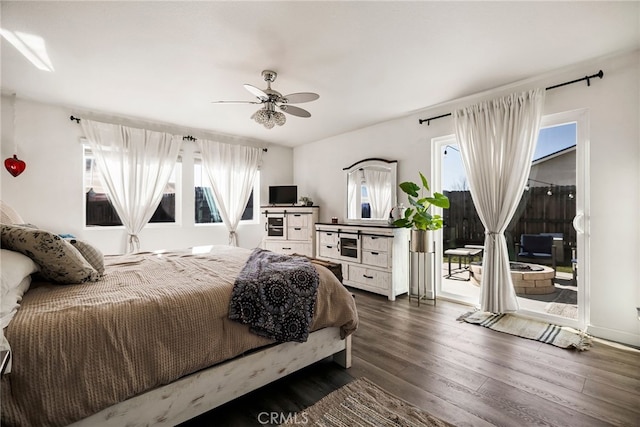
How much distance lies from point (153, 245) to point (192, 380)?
11.5ft

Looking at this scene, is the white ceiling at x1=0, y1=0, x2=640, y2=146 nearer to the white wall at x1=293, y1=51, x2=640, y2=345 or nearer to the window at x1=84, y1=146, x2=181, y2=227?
the white wall at x1=293, y1=51, x2=640, y2=345

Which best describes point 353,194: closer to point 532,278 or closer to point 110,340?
point 532,278

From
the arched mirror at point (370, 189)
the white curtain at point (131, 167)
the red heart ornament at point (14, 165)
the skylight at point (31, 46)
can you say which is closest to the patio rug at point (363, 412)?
the arched mirror at point (370, 189)

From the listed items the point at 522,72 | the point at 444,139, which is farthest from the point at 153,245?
the point at 522,72

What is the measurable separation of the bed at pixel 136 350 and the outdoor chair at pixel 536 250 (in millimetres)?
2615

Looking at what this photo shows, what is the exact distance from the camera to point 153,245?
172 inches

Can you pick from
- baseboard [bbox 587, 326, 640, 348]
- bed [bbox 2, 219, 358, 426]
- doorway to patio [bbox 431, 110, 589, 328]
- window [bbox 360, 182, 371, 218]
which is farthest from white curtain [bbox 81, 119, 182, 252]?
baseboard [bbox 587, 326, 640, 348]

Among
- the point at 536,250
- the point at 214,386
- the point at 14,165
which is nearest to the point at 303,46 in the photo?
the point at 214,386

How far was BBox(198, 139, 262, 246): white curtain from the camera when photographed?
4.84 m

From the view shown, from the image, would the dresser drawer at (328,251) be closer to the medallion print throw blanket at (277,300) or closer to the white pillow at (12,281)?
the medallion print throw blanket at (277,300)

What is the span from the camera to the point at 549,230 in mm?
3090

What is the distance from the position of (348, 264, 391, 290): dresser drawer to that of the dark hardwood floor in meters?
1.09

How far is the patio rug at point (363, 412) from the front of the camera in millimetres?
1563

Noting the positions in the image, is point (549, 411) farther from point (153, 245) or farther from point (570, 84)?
point (153, 245)
